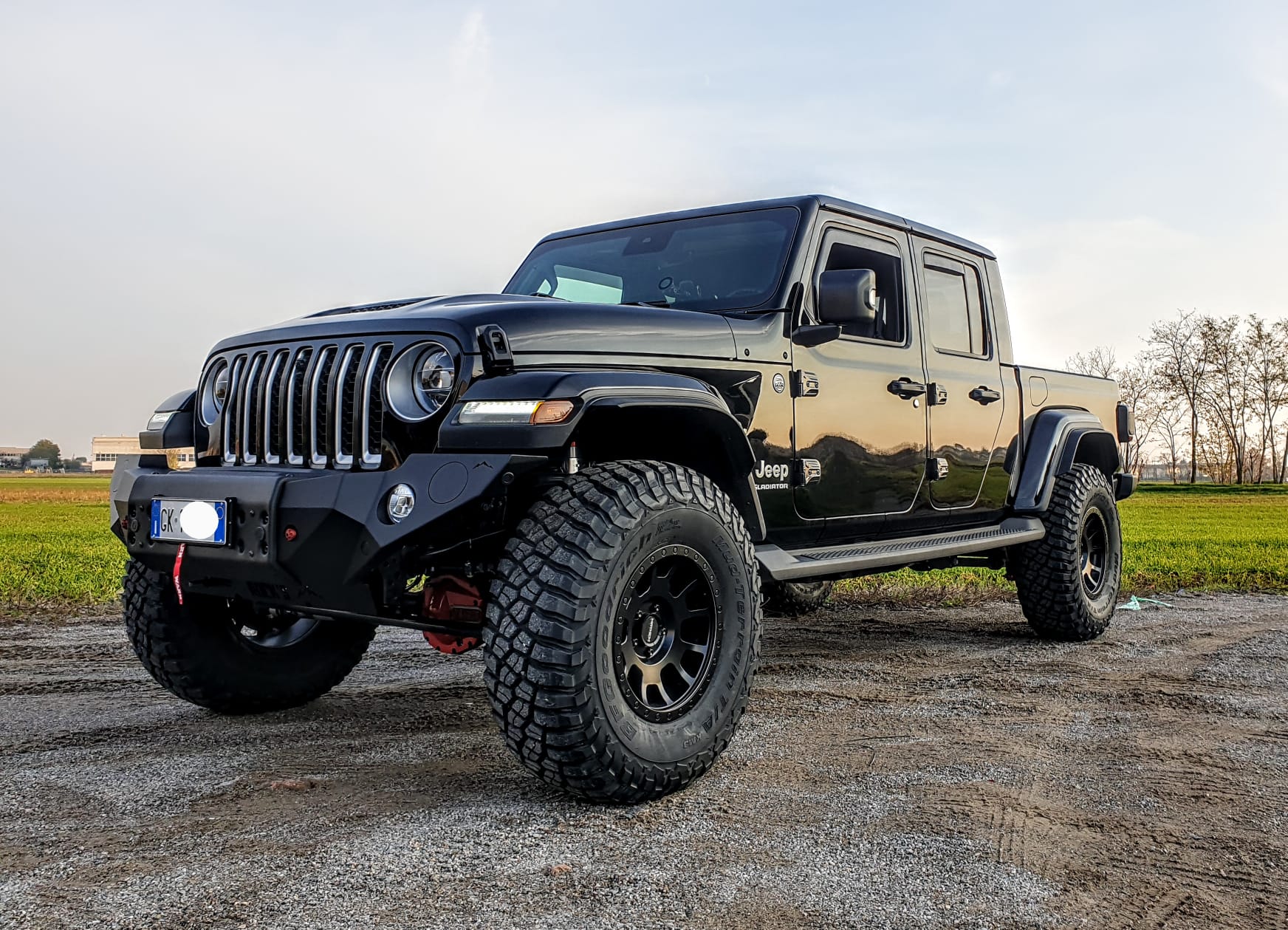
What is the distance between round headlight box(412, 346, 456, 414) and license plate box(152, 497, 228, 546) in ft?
2.30

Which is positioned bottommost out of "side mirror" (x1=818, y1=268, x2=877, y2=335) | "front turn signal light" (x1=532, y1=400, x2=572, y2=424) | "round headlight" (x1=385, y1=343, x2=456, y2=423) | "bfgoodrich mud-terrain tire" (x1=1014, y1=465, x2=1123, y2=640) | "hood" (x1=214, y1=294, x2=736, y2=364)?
"bfgoodrich mud-terrain tire" (x1=1014, y1=465, x2=1123, y2=640)

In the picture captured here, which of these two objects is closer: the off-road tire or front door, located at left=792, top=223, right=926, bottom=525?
front door, located at left=792, top=223, right=926, bottom=525

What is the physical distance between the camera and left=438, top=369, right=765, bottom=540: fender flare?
3.31 metres

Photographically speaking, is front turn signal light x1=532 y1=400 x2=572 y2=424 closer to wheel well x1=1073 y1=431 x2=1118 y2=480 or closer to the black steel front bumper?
the black steel front bumper

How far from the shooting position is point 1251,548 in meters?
15.3

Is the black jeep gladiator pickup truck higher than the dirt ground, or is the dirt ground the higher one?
the black jeep gladiator pickup truck

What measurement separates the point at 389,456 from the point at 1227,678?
14.6ft

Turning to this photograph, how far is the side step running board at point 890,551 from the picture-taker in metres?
4.46

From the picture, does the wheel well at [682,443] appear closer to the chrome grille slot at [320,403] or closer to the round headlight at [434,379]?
the round headlight at [434,379]

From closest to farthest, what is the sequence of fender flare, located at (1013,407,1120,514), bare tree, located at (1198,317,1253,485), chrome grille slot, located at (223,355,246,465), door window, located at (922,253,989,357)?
chrome grille slot, located at (223,355,246,465) → door window, located at (922,253,989,357) → fender flare, located at (1013,407,1120,514) → bare tree, located at (1198,317,1253,485)

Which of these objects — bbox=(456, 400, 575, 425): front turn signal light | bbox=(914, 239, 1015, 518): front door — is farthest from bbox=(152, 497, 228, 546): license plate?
bbox=(914, 239, 1015, 518): front door

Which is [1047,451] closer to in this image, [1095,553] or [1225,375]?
[1095,553]

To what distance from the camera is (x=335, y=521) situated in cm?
332

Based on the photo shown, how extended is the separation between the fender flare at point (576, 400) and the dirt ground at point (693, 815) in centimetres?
113
